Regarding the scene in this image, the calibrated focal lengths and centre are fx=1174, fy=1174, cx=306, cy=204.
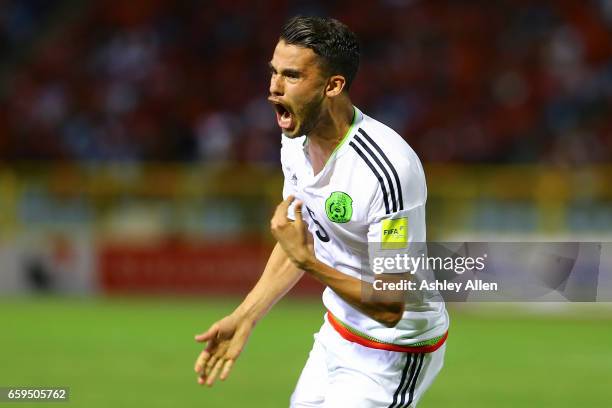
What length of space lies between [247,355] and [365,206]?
6.91 metres

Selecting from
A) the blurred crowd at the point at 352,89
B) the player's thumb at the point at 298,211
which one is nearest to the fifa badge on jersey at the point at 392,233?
the player's thumb at the point at 298,211

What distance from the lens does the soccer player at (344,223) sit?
14.6 feet

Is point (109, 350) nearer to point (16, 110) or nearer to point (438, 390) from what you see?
point (438, 390)

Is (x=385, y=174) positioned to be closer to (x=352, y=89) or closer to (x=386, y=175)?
(x=386, y=175)

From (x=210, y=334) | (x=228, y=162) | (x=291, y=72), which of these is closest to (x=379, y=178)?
(x=291, y=72)

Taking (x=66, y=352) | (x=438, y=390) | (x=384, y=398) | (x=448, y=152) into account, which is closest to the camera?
(x=384, y=398)

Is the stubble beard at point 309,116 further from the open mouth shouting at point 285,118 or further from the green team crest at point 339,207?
the green team crest at point 339,207

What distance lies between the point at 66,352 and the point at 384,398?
7063 millimetres

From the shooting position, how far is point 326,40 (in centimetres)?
462

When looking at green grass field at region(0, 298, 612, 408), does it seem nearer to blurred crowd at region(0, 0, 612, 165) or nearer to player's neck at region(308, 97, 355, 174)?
blurred crowd at region(0, 0, 612, 165)

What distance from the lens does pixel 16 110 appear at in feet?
66.1

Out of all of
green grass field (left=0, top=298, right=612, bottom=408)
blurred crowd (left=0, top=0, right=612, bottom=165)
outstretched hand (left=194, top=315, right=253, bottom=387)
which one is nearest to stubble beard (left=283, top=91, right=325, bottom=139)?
outstretched hand (left=194, top=315, right=253, bottom=387)

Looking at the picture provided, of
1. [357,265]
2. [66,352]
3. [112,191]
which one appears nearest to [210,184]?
[112,191]

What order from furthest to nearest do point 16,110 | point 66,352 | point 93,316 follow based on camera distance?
point 16,110, point 93,316, point 66,352
